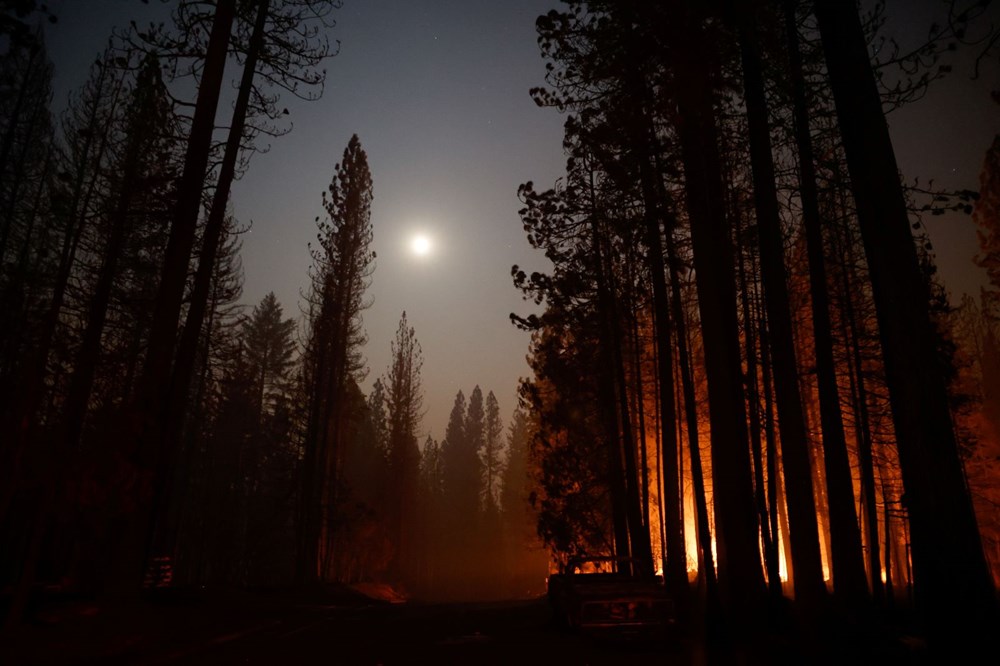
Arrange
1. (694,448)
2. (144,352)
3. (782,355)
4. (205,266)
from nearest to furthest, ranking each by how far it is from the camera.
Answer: (782,355)
(205,266)
(694,448)
(144,352)

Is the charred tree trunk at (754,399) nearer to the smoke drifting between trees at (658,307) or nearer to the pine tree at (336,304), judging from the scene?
the smoke drifting between trees at (658,307)

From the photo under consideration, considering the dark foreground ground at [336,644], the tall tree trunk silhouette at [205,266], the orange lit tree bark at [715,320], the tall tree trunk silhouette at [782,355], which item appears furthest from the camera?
the tall tree trunk silhouette at [205,266]

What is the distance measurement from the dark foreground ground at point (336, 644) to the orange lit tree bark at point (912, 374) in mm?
1240

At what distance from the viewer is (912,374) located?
600 centimetres

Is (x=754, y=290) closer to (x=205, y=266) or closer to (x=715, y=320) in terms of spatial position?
(x=715, y=320)

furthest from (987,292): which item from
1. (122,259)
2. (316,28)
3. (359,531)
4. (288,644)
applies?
(359,531)

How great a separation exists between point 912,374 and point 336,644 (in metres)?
8.76

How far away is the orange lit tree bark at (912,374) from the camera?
17.9ft

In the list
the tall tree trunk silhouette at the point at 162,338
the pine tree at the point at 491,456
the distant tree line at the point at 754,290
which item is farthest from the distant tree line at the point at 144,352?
the pine tree at the point at 491,456

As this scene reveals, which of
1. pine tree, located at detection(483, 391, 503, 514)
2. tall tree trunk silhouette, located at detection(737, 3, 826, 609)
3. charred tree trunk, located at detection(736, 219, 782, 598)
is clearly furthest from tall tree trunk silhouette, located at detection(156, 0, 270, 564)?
pine tree, located at detection(483, 391, 503, 514)

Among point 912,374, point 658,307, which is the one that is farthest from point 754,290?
point 912,374

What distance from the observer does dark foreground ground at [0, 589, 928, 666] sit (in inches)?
302

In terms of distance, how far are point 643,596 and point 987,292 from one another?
65.3ft

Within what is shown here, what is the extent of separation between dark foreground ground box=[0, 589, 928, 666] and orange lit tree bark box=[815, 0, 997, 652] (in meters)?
1.24
